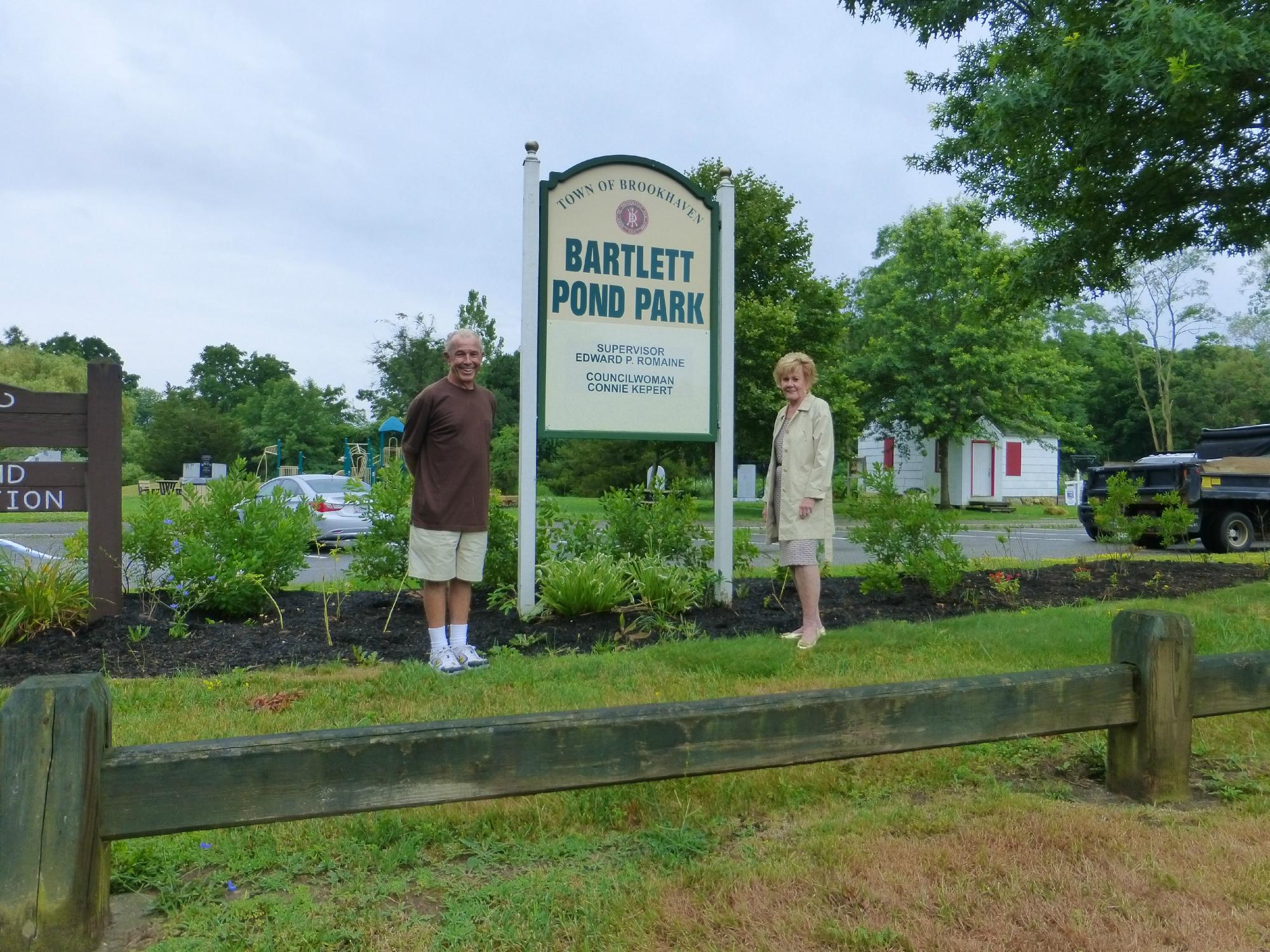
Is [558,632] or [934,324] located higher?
[934,324]

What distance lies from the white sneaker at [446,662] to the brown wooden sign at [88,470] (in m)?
2.53

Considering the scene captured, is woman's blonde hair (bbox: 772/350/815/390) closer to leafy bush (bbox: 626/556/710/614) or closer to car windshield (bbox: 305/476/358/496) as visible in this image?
leafy bush (bbox: 626/556/710/614)

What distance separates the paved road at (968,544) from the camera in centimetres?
1326

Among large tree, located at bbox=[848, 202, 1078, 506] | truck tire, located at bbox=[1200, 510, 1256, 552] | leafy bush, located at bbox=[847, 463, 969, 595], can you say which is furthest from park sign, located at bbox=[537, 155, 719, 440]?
large tree, located at bbox=[848, 202, 1078, 506]

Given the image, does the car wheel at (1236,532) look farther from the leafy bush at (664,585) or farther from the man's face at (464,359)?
the man's face at (464,359)


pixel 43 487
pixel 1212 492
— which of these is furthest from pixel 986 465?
pixel 43 487

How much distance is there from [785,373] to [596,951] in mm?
4111

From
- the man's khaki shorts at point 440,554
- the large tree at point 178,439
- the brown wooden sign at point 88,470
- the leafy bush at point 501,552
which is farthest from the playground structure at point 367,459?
the large tree at point 178,439

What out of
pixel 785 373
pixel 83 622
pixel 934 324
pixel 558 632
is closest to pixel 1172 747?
pixel 785 373

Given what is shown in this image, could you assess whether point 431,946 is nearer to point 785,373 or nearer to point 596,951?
point 596,951

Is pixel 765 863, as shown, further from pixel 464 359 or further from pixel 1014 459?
pixel 1014 459

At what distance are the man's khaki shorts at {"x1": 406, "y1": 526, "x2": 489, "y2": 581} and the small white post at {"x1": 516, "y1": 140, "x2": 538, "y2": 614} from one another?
1032 mm

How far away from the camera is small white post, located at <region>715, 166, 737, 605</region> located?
23.5 ft

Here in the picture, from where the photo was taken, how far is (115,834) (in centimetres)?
227
